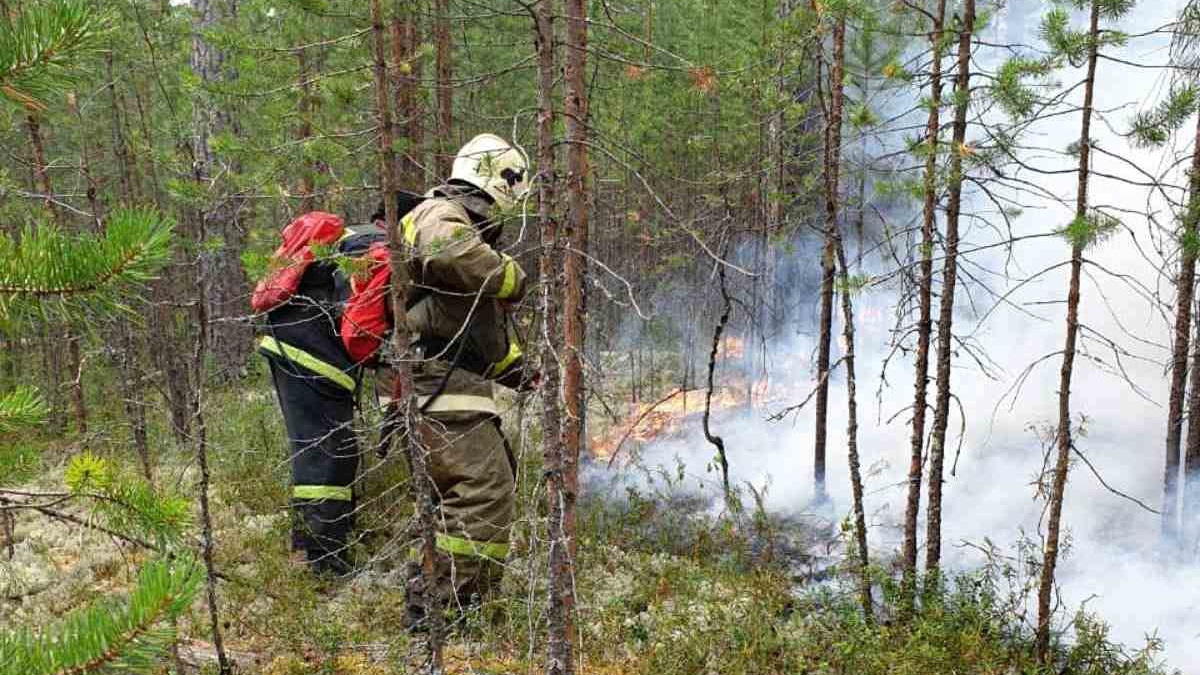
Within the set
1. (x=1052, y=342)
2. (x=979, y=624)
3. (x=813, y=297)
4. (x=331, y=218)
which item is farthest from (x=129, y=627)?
(x=813, y=297)

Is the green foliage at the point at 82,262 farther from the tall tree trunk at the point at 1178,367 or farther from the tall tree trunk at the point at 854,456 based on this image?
the tall tree trunk at the point at 1178,367

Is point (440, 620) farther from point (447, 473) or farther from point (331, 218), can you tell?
point (331, 218)

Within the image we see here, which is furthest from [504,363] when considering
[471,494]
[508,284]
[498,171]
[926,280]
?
[926,280]

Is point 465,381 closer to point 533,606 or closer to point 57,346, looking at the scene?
point 533,606

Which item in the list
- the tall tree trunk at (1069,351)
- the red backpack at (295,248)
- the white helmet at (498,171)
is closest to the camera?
the white helmet at (498,171)

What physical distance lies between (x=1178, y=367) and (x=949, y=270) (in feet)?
11.8

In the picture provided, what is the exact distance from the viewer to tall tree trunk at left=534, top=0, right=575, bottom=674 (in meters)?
3.29

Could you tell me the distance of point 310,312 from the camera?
227 inches

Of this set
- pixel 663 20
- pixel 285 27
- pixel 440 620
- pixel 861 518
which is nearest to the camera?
pixel 440 620

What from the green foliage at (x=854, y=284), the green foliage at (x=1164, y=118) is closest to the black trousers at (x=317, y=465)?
the green foliage at (x=854, y=284)

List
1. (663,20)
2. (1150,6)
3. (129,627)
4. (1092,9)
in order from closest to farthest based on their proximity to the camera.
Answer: (129,627), (1092,9), (1150,6), (663,20)

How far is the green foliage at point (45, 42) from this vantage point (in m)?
1.37

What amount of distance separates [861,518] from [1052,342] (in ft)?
38.1

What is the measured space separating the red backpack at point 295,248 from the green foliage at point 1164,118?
5.58 meters
